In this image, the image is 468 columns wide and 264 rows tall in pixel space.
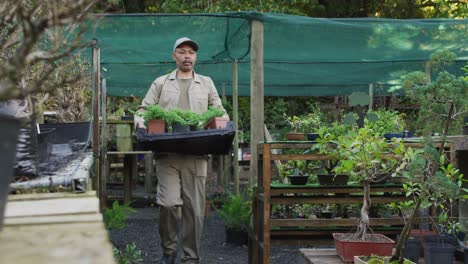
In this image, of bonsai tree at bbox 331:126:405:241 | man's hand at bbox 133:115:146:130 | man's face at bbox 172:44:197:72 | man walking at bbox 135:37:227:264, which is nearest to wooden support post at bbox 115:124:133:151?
man walking at bbox 135:37:227:264

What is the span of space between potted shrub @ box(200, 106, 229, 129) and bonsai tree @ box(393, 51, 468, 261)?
1196mm

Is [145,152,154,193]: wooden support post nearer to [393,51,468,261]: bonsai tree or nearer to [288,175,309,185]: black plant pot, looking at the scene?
[288,175,309,185]: black plant pot

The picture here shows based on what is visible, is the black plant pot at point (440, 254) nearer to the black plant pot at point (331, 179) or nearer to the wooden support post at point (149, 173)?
the black plant pot at point (331, 179)

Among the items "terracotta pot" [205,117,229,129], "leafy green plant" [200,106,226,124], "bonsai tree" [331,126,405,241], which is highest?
"leafy green plant" [200,106,226,124]

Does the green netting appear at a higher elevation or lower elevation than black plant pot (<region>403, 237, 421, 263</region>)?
higher

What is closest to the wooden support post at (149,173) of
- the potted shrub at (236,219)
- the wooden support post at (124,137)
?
the wooden support post at (124,137)

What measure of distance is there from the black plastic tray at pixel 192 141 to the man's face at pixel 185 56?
0.73 metres

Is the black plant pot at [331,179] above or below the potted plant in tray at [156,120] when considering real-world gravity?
below

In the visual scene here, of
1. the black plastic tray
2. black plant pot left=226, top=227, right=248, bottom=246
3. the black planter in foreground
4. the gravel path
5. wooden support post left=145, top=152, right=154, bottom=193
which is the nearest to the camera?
the black planter in foreground

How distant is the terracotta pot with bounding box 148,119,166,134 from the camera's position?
5.15 metres

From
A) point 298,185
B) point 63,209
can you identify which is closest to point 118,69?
point 298,185

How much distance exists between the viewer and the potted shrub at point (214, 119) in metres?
5.08

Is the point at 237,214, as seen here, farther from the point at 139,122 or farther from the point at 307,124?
the point at 139,122

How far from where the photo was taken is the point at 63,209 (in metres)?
2.22
